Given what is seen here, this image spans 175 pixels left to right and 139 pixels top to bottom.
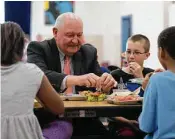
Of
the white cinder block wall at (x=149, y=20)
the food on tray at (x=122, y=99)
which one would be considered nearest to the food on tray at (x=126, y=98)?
the food on tray at (x=122, y=99)

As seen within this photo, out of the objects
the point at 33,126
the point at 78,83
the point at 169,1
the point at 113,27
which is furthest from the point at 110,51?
the point at 33,126

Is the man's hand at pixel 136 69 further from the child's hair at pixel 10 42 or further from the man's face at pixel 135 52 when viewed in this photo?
the child's hair at pixel 10 42

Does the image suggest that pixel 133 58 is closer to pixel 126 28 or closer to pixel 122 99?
pixel 122 99

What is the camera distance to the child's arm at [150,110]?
1.61m

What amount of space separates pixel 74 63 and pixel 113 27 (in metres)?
6.41

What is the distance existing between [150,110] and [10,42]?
72 cm

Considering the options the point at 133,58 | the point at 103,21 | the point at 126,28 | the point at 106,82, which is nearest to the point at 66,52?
the point at 106,82

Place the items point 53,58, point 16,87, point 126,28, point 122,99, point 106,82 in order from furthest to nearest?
point 126,28, point 53,58, point 106,82, point 122,99, point 16,87

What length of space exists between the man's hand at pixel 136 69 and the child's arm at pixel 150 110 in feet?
3.34

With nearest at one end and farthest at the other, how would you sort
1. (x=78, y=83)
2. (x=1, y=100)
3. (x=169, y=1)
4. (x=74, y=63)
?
(x=1, y=100), (x=78, y=83), (x=74, y=63), (x=169, y=1)

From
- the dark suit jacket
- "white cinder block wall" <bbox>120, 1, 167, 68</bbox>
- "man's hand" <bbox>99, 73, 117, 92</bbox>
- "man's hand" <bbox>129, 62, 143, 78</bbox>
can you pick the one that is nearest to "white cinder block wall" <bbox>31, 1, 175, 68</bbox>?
"white cinder block wall" <bbox>120, 1, 167, 68</bbox>

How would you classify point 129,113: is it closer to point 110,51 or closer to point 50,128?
point 50,128

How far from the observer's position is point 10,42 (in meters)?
1.52

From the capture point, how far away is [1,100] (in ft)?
4.92
